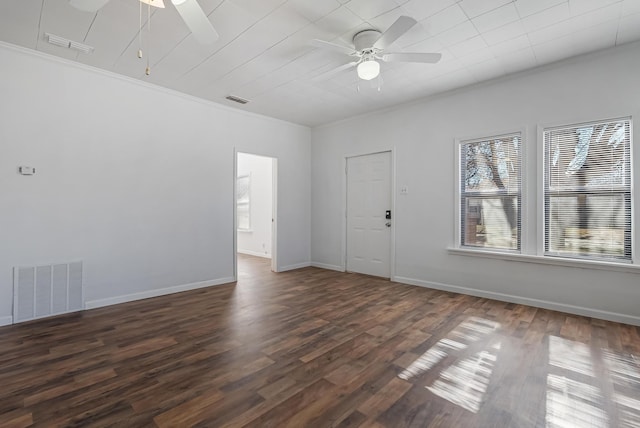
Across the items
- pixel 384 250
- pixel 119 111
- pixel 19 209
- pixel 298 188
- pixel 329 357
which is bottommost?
pixel 329 357

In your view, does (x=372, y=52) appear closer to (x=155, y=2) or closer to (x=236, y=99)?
(x=155, y=2)

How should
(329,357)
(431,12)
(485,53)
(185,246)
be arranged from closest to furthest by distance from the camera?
1. (329,357)
2. (431,12)
3. (485,53)
4. (185,246)

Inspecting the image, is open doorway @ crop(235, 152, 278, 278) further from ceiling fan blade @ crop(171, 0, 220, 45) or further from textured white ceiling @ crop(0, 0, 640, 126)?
ceiling fan blade @ crop(171, 0, 220, 45)

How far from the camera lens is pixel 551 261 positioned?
3580 mm

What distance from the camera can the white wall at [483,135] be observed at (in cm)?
325

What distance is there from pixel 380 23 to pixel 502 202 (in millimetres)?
2773

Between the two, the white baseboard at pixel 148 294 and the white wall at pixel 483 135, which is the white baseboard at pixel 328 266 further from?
the white baseboard at pixel 148 294

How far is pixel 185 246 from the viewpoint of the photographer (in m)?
4.51

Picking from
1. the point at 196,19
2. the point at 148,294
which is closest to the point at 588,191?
the point at 196,19

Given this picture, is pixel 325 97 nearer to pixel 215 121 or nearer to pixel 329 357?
pixel 215 121

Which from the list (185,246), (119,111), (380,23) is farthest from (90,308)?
(380,23)

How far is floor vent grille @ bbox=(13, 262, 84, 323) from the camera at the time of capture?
3.22 m

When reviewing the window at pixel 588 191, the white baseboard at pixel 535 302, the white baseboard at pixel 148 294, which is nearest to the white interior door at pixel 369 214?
the white baseboard at pixel 535 302

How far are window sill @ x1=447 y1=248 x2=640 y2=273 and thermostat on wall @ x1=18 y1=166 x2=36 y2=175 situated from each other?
206 inches
